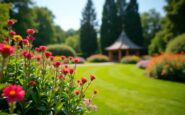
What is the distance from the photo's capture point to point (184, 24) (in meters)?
28.3

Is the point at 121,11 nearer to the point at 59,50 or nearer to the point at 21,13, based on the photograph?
the point at 21,13

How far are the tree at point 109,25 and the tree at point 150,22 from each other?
51.1ft

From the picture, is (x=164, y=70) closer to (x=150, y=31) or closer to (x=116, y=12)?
(x=116, y=12)

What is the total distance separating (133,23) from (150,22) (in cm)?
2135

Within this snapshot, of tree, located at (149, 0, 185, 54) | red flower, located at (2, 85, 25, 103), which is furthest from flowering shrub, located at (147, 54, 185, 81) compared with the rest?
tree, located at (149, 0, 185, 54)

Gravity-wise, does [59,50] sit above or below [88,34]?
below

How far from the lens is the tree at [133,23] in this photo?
149 feet

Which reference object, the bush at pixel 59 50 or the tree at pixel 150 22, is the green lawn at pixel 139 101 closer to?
the bush at pixel 59 50

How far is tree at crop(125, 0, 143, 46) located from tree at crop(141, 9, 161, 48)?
13931 millimetres

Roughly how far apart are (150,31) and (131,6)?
687 inches

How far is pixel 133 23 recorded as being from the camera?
4556cm

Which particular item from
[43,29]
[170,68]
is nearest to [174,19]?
[170,68]

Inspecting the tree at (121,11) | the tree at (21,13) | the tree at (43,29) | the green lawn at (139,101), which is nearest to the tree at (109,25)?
the tree at (121,11)

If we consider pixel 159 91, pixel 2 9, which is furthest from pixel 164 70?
pixel 2 9
